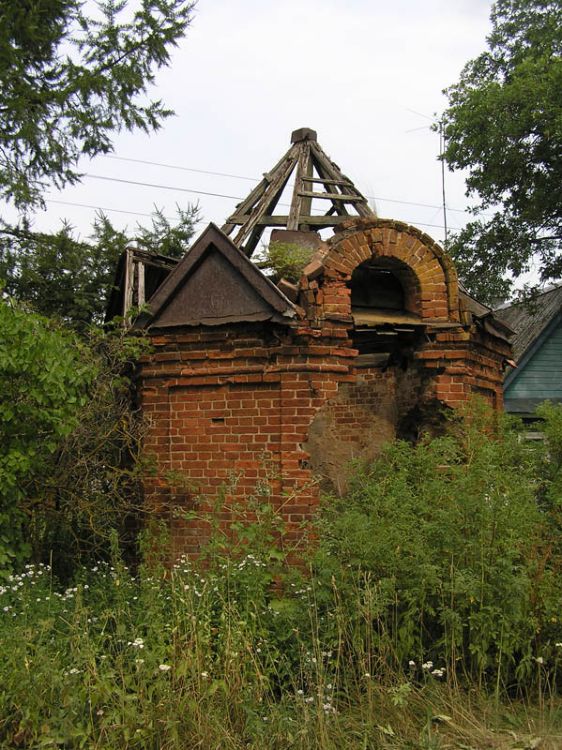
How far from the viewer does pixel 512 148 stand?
16.6 meters

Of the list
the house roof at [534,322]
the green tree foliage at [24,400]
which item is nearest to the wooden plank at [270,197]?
the green tree foliage at [24,400]

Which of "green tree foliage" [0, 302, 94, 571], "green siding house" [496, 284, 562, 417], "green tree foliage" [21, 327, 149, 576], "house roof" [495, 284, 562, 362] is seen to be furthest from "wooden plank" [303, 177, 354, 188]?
"green siding house" [496, 284, 562, 417]

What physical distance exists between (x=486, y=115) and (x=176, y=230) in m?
6.85

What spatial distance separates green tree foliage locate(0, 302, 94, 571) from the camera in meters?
6.52

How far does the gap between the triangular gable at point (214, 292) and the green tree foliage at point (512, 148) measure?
32.9 ft

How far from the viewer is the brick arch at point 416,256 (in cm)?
826

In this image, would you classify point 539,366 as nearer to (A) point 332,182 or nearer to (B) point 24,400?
(A) point 332,182

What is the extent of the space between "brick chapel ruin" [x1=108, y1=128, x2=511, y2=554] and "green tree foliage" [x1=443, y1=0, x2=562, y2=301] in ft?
28.6

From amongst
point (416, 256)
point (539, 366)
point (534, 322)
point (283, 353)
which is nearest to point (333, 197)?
point (416, 256)

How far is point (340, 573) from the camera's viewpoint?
5.68m

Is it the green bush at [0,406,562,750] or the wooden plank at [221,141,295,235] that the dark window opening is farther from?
the green bush at [0,406,562,750]

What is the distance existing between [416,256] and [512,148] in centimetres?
940

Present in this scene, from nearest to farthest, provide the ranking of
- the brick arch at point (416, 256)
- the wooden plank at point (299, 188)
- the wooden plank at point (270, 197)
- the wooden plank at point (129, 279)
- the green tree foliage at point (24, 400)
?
the green tree foliage at point (24, 400) < the brick arch at point (416, 256) < the wooden plank at point (129, 279) < the wooden plank at point (270, 197) < the wooden plank at point (299, 188)

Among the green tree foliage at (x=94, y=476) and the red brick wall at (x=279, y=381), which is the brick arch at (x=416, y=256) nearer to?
the red brick wall at (x=279, y=381)
